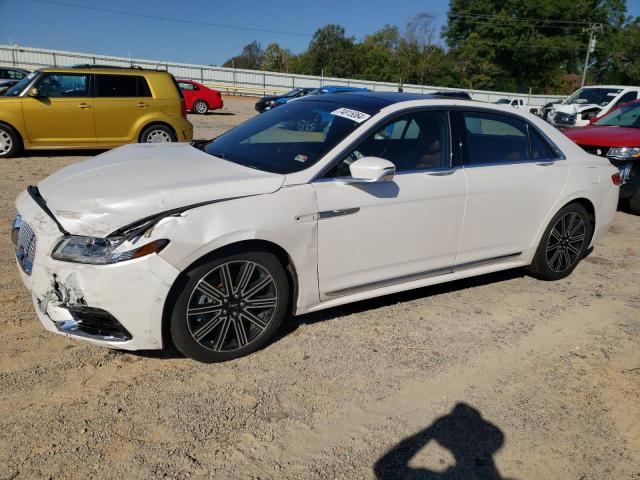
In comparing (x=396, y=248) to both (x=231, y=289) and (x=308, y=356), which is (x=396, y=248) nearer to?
(x=308, y=356)

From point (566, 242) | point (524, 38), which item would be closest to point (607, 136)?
point (566, 242)

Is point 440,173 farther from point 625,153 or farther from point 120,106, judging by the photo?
point 120,106

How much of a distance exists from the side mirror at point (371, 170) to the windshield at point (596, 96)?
17469 mm

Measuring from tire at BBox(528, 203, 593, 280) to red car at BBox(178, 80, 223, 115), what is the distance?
2130cm

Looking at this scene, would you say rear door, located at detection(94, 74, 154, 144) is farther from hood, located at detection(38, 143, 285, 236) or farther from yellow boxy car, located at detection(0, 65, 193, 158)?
hood, located at detection(38, 143, 285, 236)

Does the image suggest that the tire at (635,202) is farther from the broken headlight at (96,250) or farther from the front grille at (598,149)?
the broken headlight at (96,250)

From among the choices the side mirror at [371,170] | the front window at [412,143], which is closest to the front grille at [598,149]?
the front window at [412,143]

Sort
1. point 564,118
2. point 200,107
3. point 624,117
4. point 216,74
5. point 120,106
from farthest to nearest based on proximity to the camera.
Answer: point 216,74
point 200,107
point 564,118
point 120,106
point 624,117

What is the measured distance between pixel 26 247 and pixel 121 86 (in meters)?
7.87

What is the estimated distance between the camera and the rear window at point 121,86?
994 cm

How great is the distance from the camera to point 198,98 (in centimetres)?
2378

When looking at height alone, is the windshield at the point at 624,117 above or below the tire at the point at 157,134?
above

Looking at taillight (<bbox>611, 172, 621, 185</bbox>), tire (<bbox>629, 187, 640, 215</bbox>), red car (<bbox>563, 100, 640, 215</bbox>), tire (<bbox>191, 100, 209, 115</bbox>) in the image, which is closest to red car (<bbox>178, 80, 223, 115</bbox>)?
tire (<bbox>191, 100, 209, 115</bbox>)

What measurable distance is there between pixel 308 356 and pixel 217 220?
112 cm
